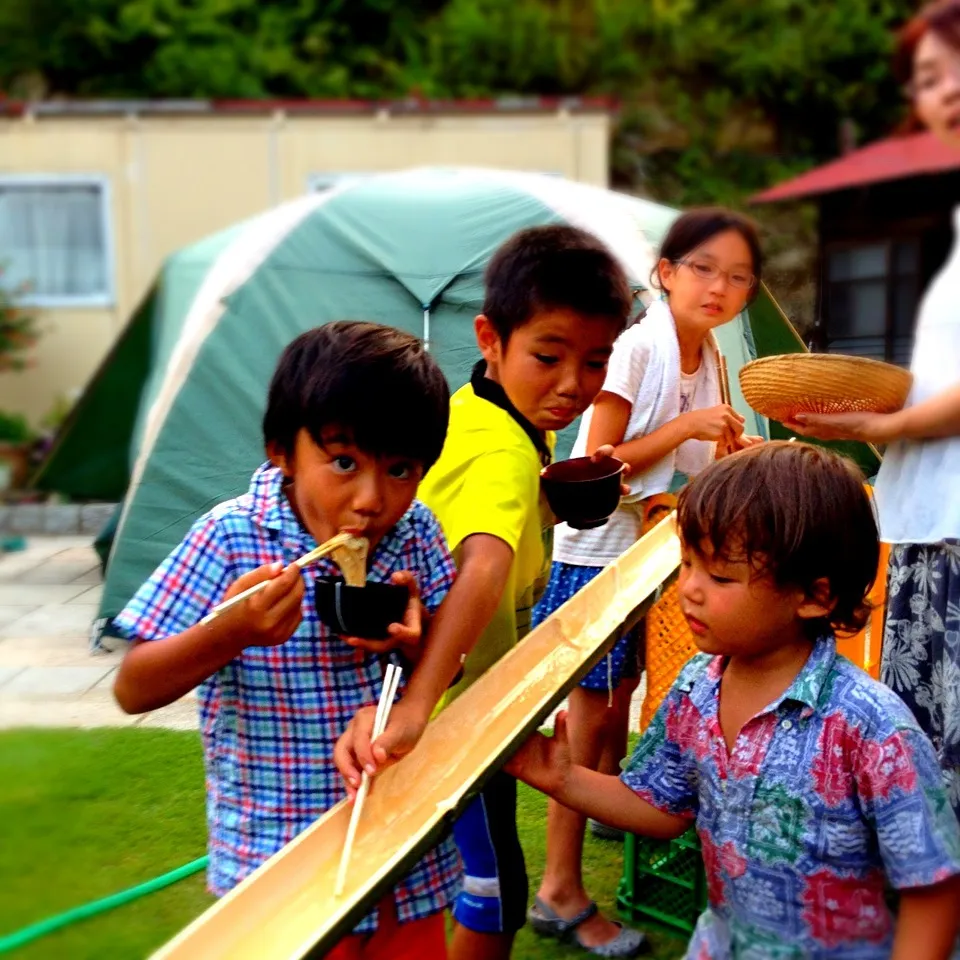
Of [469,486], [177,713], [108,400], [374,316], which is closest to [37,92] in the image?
[108,400]

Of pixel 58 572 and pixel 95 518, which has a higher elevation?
pixel 58 572

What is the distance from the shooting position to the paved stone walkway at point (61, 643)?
269 centimetres

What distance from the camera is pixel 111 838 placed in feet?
8.42

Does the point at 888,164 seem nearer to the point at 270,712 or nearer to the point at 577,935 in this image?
the point at 270,712

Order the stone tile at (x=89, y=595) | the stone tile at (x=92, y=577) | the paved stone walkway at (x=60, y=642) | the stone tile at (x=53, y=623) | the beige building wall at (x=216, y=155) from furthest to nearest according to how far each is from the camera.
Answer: the beige building wall at (x=216, y=155)
the stone tile at (x=92, y=577)
the stone tile at (x=89, y=595)
the stone tile at (x=53, y=623)
the paved stone walkway at (x=60, y=642)

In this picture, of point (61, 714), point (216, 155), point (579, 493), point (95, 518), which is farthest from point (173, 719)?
point (216, 155)

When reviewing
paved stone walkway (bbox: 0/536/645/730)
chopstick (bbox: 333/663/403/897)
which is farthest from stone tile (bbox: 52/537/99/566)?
chopstick (bbox: 333/663/403/897)

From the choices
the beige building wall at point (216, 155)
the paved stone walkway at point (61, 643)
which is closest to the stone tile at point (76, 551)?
the paved stone walkway at point (61, 643)

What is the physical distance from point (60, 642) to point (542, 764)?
2674 millimetres

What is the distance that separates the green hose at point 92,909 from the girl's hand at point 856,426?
1.16 meters

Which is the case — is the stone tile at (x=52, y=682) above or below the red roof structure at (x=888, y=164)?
below

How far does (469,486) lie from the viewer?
4.80 feet

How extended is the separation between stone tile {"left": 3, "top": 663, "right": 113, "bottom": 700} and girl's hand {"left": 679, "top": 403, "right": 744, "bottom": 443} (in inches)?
54.8

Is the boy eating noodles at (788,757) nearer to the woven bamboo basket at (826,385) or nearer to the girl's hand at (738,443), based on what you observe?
the woven bamboo basket at (826,385)
